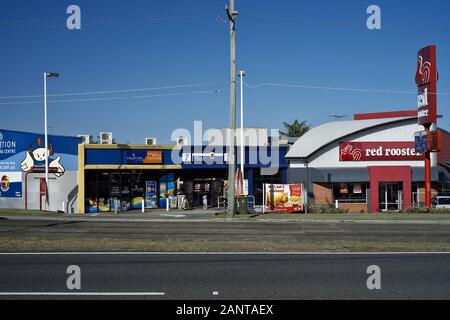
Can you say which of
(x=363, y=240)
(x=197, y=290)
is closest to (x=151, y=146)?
(x=363, y=240)

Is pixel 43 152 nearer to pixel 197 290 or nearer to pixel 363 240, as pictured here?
pixel 363 240

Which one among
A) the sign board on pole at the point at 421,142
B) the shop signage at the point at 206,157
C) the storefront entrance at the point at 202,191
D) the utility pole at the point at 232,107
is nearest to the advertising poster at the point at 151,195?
the storefront entrance at the point at 202,191

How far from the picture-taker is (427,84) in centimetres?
3162

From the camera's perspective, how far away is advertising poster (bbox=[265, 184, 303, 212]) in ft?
101

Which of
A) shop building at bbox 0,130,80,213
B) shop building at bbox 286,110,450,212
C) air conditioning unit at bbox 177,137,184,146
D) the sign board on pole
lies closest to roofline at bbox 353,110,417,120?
shop building at bbox 286,110,450,212

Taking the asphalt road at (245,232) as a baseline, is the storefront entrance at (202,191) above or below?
above

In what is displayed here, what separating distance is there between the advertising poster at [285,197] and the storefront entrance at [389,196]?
9.78 meters

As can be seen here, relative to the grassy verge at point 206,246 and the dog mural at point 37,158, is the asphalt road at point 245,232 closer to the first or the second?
the grassy verge at point 206,246

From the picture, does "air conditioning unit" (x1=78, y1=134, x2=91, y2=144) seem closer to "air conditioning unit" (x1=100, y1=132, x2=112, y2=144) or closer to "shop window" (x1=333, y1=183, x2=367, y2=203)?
"air conditioning unit" (x1=100, y1=132, x2=112, y2=144)

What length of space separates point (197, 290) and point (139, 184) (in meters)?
29.8

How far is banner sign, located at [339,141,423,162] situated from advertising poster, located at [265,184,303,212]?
9.21 metres

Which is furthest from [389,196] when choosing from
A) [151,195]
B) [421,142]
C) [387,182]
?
[151,195]

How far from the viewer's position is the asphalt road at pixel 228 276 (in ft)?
27.5

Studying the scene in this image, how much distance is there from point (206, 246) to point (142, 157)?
2396 cm
